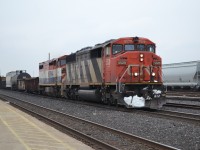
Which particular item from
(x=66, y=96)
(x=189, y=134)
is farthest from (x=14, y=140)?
(x=66, y=96)

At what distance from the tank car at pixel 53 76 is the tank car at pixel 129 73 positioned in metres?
9.64

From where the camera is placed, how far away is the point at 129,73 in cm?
1923

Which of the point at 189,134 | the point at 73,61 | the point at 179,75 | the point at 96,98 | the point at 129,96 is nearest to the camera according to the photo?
the point at 189,134

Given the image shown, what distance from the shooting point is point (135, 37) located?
1992 cm

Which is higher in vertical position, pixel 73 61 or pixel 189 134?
pixel 73 61

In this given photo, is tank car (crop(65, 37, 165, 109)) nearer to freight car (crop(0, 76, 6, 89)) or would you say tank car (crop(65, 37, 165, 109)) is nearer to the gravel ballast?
the gravel ballast

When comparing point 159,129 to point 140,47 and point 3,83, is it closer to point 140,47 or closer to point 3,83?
point 140,47

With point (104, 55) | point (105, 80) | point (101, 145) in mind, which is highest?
point (104, 55)

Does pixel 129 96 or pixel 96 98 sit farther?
pixel 96 98

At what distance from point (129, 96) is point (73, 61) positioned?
33.8 feet

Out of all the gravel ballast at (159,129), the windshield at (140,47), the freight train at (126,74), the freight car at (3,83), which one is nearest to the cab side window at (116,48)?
the freight train at (126,74)

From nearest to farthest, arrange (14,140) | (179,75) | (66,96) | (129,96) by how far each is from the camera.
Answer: (14,140)
(129,96)
(66,96)
(179,75)

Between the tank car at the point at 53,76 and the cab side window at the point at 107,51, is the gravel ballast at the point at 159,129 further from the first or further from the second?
the tank car at the point at 53,76

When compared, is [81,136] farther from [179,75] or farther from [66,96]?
[179,75]
